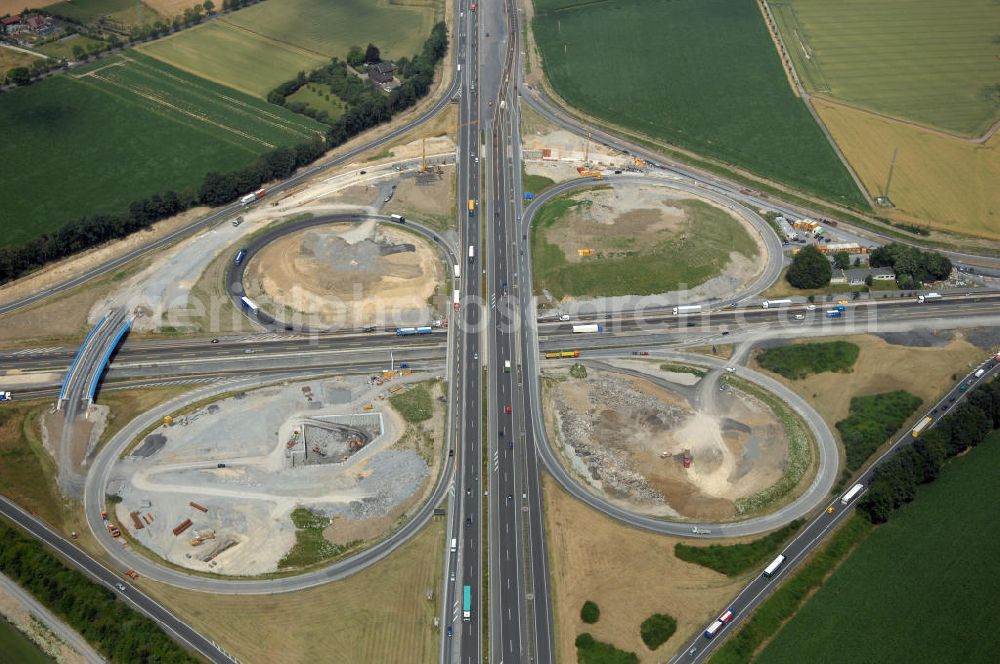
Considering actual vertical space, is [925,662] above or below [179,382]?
below

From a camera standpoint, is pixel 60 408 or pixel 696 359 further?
pixel 696 359

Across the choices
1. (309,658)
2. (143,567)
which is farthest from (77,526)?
(309,658)

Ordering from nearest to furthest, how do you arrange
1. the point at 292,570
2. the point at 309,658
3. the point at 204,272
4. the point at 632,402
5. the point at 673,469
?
the point at 309,658, the point at 292,570, the point at 673,469, the point at 632,402, the point at 204,272

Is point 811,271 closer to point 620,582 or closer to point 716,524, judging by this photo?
point 716,524

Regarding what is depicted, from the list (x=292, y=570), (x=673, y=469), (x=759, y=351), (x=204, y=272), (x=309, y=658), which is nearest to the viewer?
(x=309, y=658)

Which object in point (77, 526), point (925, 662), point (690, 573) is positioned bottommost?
point (925, 662)

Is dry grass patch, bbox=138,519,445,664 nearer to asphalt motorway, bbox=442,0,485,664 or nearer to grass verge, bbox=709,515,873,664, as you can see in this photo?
asphalt motorway, bbox=442,0,485,664

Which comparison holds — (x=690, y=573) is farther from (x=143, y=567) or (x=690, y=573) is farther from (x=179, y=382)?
(x=179, y=382)

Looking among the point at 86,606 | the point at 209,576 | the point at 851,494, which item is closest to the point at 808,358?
the point at 851,494
